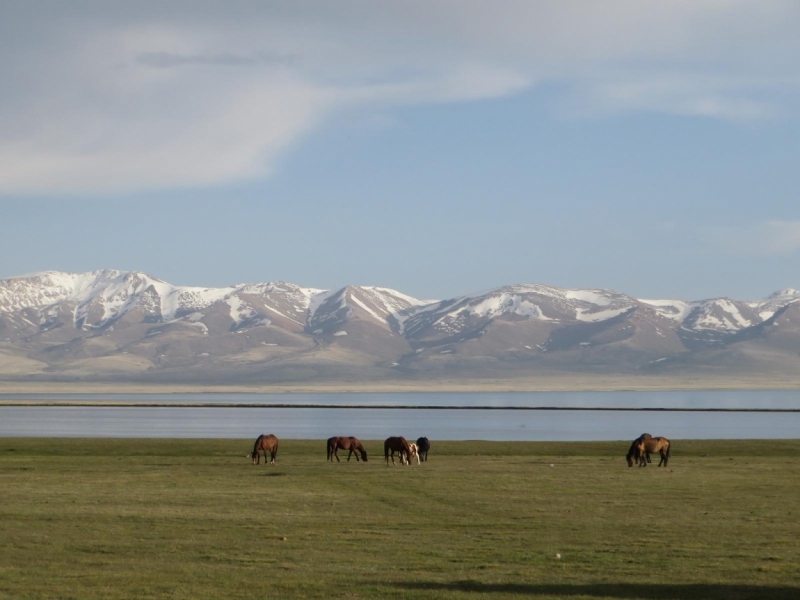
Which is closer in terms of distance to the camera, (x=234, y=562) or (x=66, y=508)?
(x=234, y=562)

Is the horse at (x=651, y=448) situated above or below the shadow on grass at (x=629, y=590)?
above

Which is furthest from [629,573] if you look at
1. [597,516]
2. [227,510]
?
[227,510]

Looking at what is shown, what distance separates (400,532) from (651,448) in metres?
20.4

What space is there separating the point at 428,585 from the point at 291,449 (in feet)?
119

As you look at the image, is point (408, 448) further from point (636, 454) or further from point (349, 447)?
point (636, 454)

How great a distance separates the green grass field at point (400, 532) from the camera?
1444 centimetres

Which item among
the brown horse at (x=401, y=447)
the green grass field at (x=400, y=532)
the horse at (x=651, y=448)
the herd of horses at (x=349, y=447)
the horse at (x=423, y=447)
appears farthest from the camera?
the horse at (x=423, y=447)

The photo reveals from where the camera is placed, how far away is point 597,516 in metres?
21.7

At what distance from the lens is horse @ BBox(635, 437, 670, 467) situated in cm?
3794

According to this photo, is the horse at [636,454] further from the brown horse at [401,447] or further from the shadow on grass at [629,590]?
the shadow on grass at [629,590]

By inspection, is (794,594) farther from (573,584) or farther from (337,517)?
(337,517)

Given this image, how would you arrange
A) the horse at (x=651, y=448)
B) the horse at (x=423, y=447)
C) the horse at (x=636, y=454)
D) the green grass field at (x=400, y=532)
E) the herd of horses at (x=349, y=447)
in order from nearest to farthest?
the green grass field at (x=400, y=532) < the horse at (x=636, y=454) < the horse at (x=651, y=448) < the herd of horses at (x=349, y=447) < the horse at (x=423, y=447)

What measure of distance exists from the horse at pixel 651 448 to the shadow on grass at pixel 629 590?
24.0 metres

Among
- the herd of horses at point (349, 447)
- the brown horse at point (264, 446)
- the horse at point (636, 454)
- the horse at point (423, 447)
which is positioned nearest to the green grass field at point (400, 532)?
the horse at point (636, 454)
